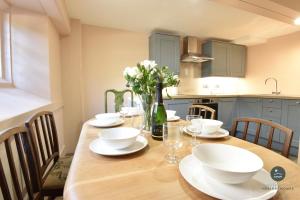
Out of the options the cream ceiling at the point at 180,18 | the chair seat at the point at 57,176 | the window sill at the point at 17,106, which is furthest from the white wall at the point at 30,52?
the chair seat at the point at 57,176

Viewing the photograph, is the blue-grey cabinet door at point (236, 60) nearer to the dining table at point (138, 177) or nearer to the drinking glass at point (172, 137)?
the dining table at point (138, 177)

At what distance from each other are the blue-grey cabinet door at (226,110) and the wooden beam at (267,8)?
1.74 metres

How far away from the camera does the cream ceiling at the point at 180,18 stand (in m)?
2.26

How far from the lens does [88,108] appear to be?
3.09 metres

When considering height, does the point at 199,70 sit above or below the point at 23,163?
above

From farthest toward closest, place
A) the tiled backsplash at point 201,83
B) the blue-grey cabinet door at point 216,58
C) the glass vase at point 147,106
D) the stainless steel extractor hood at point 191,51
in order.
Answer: the tiled backsplash at point 201,83 → the blue-grey cabinet door at point 216,58 → the stainless steel extractor hood at point 191,51 → the glass vase at point 147,106

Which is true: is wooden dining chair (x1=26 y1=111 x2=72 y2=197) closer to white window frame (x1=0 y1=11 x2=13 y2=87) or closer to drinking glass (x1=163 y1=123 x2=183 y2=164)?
drinking glass (x1=163 y1=123 x2=183 y2=164)

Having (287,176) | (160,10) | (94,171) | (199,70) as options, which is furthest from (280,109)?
(94,171)

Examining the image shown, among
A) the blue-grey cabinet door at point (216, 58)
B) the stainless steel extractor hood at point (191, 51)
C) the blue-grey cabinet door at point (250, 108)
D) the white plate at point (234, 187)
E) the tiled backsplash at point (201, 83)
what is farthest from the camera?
the tiled backsplash at point (201, 83)

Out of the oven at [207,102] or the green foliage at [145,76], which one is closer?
the green foliage at [145,76]

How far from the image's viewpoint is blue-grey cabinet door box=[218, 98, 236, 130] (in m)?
3.54

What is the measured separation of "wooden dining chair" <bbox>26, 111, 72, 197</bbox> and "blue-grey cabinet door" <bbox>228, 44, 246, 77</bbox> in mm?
3817

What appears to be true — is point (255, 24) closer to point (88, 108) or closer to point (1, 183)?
point (88, 108)

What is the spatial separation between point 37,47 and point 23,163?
5.56ft
